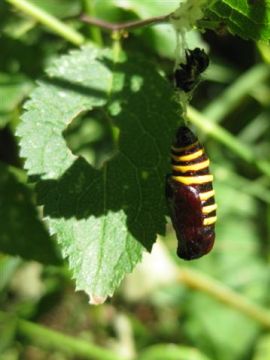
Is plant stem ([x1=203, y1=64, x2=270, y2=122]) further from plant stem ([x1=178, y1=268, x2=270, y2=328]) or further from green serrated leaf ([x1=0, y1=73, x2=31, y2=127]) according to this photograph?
green serrated leaf ([x1=0, y1=73, x2=31, y2=127])

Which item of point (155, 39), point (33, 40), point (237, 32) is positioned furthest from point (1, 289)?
point (237, 32)

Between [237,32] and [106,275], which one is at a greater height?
[237,32]

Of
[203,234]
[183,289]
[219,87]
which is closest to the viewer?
[203,234]

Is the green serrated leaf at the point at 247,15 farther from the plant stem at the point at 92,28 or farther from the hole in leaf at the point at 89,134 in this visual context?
the hole in leaf at the point at 89,134

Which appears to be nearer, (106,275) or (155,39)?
(106,275)

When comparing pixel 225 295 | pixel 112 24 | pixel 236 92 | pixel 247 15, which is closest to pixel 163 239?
pixel 225 295

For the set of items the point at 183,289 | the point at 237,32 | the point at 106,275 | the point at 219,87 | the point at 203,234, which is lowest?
the point at 183,289

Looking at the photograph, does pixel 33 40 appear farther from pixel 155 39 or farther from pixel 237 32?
pixel 237 32
